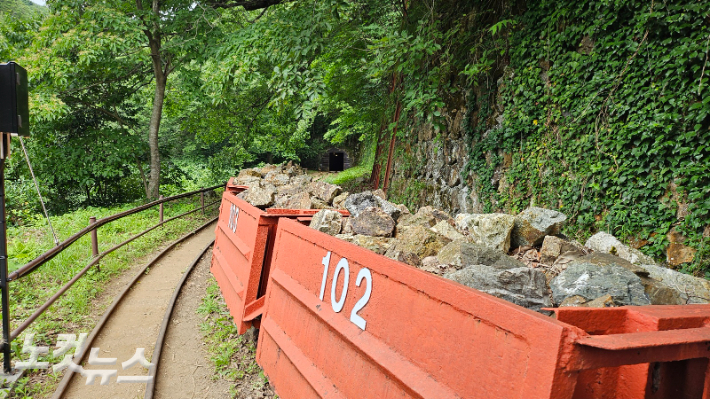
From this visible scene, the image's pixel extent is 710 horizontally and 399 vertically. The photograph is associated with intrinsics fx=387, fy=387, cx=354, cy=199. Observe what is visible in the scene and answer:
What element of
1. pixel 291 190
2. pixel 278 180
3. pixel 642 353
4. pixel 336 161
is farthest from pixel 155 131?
pixel 336 161

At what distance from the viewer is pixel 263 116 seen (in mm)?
15492

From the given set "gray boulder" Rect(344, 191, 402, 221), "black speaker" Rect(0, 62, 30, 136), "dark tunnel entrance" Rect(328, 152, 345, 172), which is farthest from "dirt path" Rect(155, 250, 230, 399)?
"dark tunnel entrance" Rect(328, 152, 345, 172)

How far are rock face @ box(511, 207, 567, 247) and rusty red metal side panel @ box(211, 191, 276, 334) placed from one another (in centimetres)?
248

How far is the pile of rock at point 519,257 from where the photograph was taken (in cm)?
232

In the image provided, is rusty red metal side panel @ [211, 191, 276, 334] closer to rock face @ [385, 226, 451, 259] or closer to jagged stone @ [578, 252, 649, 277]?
rock face @ [385, 226, 451, 259]

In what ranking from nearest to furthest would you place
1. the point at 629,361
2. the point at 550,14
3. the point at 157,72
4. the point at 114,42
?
the point at 629,361, the point at 550,14, the point at 114,42, the point at 157,72

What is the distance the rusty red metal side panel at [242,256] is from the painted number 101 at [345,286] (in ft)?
5.18

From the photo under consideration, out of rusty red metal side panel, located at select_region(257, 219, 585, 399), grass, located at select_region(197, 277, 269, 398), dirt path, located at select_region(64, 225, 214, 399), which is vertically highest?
rusty red metal side panel, located at select_region(257, 219, 585, 399)

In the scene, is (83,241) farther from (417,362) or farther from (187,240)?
(417,362)

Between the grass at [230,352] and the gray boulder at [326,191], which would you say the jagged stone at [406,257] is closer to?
the grass at [230,352]

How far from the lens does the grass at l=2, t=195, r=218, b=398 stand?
4695mm

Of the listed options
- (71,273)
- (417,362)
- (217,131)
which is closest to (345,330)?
(417,362)

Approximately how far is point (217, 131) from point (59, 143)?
17.0ft

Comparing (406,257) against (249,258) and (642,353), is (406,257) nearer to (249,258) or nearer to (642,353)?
(642,353)
